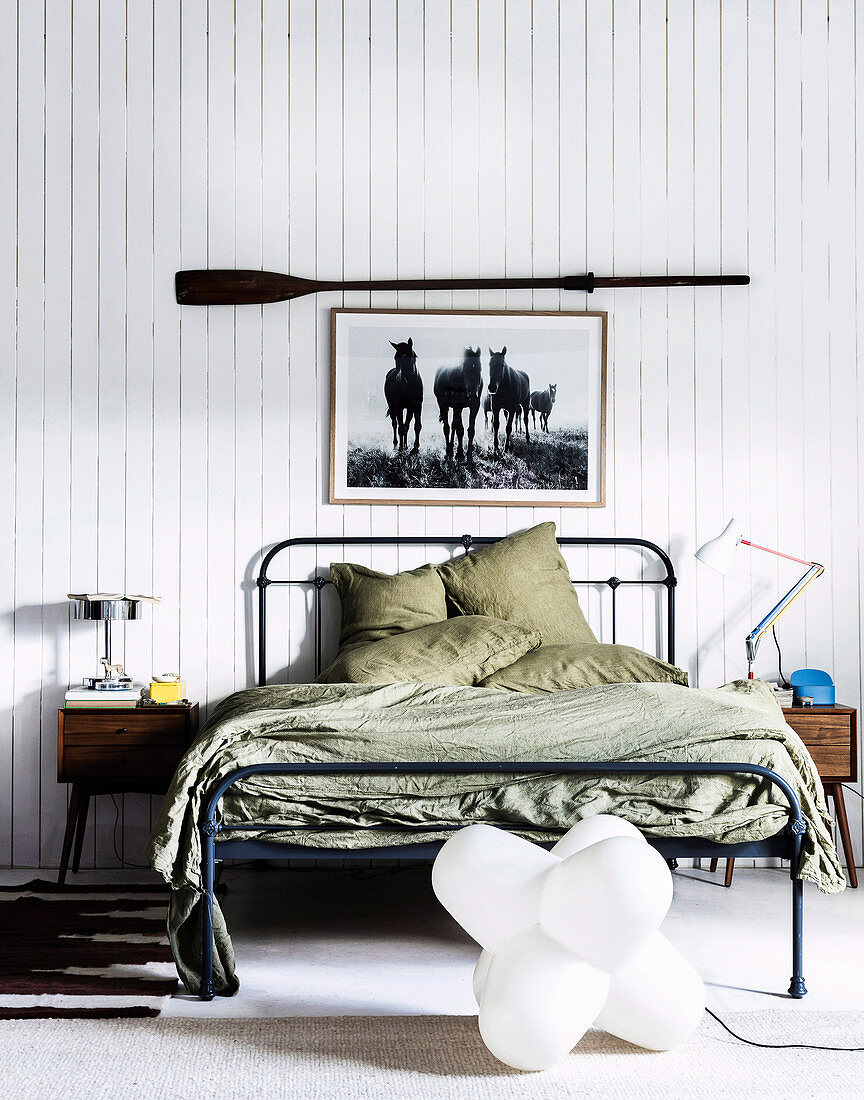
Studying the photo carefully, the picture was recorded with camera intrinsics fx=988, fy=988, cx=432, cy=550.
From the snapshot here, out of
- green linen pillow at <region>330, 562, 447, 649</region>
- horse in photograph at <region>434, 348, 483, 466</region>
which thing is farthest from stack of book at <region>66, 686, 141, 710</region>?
→ horse in photograph at <region>434, 348, 483, 466</region>

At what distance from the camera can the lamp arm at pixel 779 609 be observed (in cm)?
364

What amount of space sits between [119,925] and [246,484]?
1.62 m

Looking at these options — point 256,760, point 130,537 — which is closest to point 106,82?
point 130,537

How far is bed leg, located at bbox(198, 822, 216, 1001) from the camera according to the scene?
2340mm

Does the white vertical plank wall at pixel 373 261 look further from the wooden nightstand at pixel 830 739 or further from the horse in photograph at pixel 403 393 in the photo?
the wooden nightstand at pixel 830 739

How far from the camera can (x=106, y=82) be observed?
378 cm

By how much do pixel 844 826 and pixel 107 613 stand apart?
8.87 feet

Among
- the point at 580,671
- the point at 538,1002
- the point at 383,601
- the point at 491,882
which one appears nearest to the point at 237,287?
the point at 383,601

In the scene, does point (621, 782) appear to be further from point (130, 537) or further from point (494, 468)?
point (130, 537)

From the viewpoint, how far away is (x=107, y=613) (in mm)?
3477

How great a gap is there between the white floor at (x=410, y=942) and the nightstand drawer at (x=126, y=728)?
552mm

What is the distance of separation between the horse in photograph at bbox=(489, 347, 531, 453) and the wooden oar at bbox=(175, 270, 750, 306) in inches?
11.2

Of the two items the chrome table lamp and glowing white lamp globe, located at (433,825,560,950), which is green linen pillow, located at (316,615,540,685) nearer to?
the chrome table lamp

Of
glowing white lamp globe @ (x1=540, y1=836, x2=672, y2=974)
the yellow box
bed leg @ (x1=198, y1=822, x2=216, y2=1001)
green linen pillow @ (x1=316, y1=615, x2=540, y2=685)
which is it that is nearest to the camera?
glowing white lamp globe @ (x1=540, y1=836, x2=672, y2=974)
